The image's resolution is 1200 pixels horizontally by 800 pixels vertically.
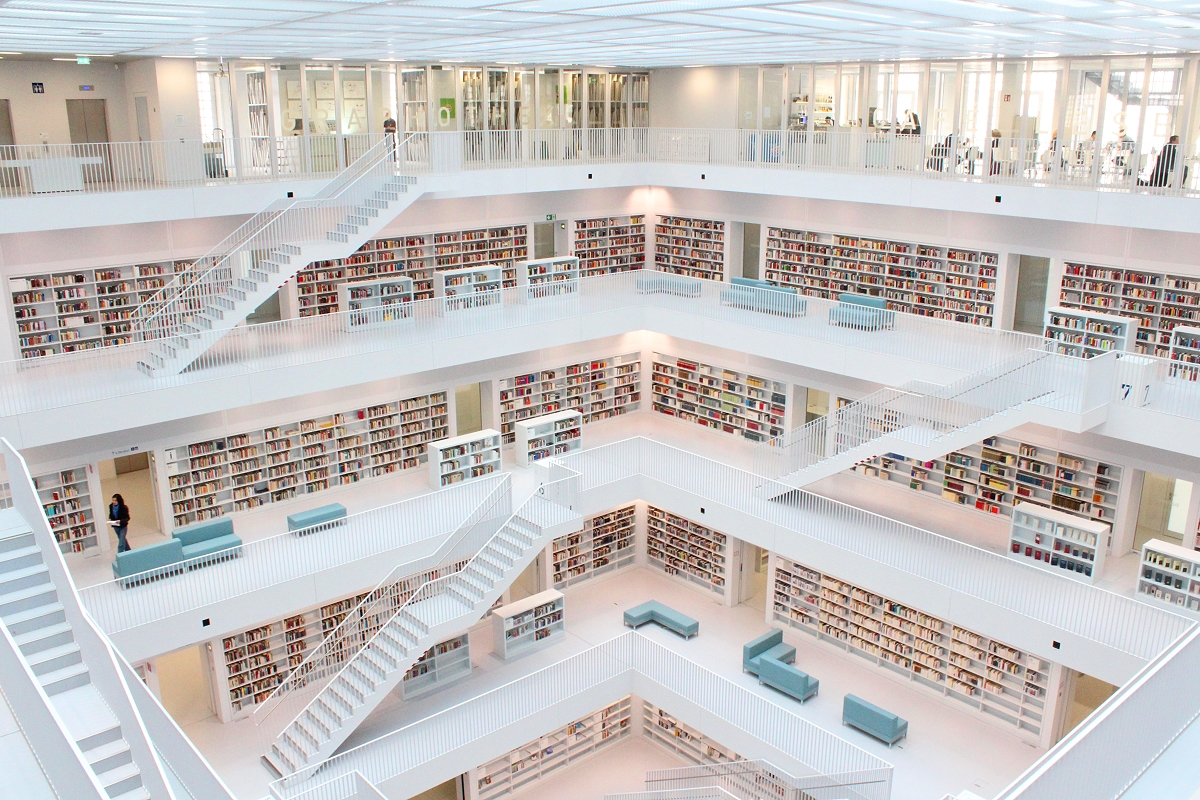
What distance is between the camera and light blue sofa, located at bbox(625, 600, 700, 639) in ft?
59.0

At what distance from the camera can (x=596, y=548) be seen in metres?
20.1

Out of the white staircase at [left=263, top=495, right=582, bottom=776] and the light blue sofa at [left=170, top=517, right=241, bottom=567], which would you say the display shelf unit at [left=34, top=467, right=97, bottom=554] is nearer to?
the light blue sofa at [left=170, top=517, right=241, bottom=567]

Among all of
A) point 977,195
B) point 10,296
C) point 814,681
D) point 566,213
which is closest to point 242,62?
point 10,296

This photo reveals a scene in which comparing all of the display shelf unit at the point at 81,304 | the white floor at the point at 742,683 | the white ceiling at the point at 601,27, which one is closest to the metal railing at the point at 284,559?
the white floor at the point at 742,683

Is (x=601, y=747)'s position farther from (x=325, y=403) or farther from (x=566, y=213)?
(x=566, y=213)

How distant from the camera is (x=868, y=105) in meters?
19.6

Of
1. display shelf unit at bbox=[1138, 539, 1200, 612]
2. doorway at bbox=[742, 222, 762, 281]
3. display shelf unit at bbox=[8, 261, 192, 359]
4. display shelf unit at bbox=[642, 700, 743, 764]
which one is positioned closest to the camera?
display shelf unit at bbox=[1138, 539, 1200, 612]

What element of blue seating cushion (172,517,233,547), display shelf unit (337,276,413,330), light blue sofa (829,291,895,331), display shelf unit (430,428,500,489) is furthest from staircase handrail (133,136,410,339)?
light blue sofa (829,291,895,331)

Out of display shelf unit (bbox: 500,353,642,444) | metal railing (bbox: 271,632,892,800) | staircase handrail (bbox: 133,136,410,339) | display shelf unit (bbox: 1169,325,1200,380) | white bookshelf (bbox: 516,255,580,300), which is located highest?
staircase handrail (bbox: 133,136,410,339)

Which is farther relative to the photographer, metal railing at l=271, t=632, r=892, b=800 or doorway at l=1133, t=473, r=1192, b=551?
doorway at l=1133, t=473, r=1192, b=551

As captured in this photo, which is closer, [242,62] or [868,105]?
[242,62]

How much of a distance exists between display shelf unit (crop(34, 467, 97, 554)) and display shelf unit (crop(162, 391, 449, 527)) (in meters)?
1.20

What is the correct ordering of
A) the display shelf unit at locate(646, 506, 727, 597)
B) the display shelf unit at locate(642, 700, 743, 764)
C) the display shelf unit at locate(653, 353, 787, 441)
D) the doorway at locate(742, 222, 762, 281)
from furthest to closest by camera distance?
the doorway at locate(742, 222, 762, 281), the display shelf unit at locate(653, 353, 787, 441), the display shelf unit at locate(646, 506, 727, 597), the display shelf unit at locate(642, 700, 743, 764)

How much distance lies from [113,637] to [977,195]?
14.8 metres
